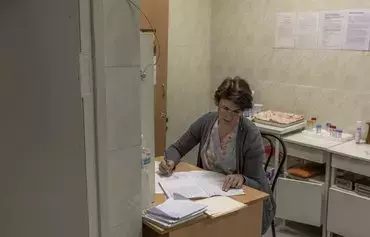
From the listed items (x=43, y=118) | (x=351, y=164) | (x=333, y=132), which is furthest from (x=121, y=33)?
(x=333, y=132)

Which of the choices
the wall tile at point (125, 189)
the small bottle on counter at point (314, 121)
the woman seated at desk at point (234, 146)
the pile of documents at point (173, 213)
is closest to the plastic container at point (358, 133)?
the small bottle on counter at point (314, 121)

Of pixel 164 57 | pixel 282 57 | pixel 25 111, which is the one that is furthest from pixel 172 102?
pixel 25 111

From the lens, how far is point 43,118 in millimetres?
1440

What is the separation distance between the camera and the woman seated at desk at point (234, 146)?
2.29 m

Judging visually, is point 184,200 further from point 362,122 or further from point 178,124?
point 178,124

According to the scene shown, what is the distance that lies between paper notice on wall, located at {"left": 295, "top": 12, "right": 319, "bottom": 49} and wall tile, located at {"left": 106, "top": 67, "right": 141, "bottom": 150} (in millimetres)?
2329

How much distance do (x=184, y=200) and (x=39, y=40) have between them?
2.78 ft

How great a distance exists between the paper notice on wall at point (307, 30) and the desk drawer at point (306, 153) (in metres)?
0.82

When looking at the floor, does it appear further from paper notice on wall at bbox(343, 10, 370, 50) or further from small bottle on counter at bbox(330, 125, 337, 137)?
paper notice on wall at bbox(343, 10, 370, 50)

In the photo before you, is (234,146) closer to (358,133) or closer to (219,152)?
(219,152)

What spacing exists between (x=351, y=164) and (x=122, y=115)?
195cm

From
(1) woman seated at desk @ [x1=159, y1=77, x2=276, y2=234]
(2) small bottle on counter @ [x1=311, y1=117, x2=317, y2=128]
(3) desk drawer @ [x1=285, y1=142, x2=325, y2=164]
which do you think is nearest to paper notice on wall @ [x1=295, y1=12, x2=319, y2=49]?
(2) small bottle on counter @ [x1=311, y1=117, x2=317, y2=128]

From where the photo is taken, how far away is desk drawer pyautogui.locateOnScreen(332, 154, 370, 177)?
9.33 feet

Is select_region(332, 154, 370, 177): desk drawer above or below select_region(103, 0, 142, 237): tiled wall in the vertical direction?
below
